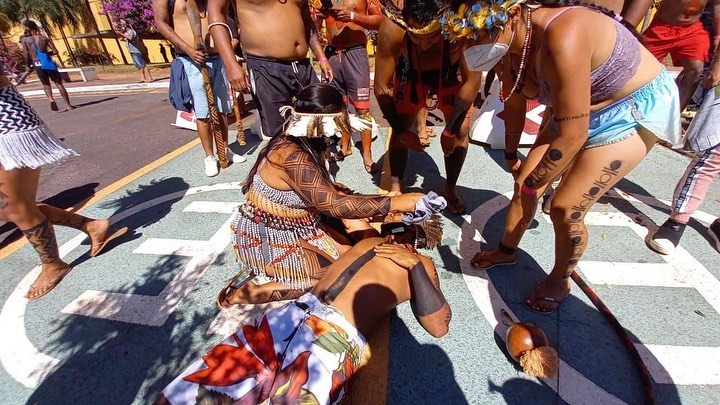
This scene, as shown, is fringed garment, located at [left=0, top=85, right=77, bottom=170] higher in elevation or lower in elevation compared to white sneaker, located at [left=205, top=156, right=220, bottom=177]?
higher

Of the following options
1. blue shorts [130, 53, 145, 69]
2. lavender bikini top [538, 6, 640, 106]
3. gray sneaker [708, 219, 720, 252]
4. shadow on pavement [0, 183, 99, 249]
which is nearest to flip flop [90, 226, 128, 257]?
shadow on pavement [0, 183, 99, 249]

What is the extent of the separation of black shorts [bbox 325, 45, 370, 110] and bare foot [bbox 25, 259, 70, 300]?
9.92 feet

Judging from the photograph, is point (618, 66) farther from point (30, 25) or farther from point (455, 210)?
point (30, 25)

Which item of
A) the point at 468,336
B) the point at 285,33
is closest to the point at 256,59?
the point at 285,33

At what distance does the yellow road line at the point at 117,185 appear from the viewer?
290 cm

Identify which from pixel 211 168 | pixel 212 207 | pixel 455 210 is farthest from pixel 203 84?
pixel 455 210

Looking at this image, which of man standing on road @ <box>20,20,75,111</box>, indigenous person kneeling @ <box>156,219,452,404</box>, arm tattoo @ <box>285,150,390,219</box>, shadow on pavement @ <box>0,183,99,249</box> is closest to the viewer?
indigenous person kneeling @ <box>156,219,452,404</box>

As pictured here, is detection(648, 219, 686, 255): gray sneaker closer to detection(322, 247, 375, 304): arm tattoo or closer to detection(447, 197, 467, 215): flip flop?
detection(447, 197, 467, 215): flip flop

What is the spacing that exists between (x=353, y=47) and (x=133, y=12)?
66.5ft

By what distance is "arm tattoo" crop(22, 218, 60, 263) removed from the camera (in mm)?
2311

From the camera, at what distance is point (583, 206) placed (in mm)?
1765

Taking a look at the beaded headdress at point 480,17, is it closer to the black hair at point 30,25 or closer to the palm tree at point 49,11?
the black hair at point 30,25

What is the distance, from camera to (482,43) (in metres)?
1.63

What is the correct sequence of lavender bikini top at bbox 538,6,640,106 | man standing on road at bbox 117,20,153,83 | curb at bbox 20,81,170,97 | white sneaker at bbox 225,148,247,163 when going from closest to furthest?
1. lavender bikini top at bbox 538,6,640,106
2. white sneaker at bbox 225,148,247,163
3. man standing on road at bbox 117,20,153,83
4. curb at bbox 20,81,170,97
